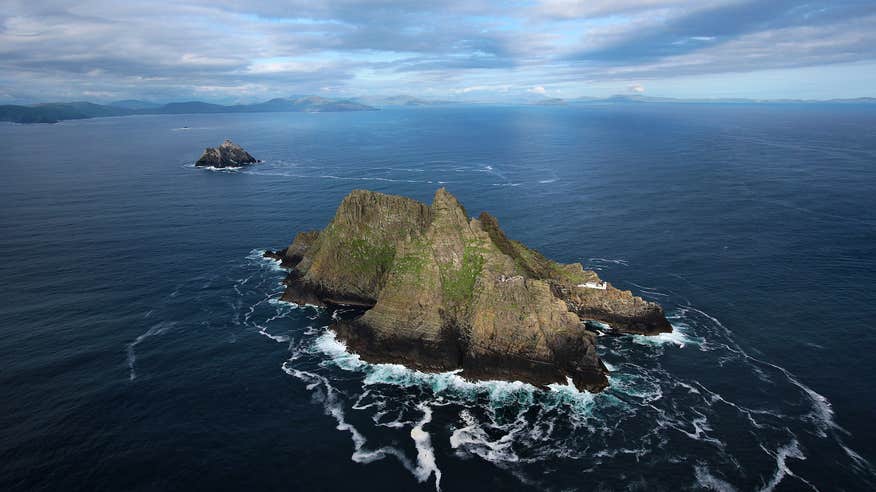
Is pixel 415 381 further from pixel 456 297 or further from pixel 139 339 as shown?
pixel 139 339

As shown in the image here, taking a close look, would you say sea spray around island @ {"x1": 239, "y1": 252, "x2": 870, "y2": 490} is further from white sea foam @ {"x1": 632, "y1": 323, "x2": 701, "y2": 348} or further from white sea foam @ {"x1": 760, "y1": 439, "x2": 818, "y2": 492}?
white sea foam @ {"x1": 632, "y1": 323, "x2": 701, "y2": 348}

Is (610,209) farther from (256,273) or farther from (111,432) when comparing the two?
(111,432)

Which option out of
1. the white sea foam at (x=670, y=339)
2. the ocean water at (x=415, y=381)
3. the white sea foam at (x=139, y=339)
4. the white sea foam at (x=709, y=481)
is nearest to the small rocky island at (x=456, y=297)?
the white sea foam at (x=670, y=339)

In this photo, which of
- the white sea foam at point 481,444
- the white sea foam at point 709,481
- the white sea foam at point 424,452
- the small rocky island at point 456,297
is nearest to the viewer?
the white sea foam at point 709,481

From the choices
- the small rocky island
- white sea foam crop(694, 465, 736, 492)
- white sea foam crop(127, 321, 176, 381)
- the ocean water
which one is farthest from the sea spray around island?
white sea foam crop(127, 321, 176, 381)

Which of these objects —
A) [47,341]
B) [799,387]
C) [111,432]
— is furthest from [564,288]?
[47,341]

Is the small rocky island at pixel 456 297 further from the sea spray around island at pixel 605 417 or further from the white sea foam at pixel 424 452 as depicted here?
the white sea foam at pixel 424 452

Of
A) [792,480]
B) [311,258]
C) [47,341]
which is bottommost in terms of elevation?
[792,480]
